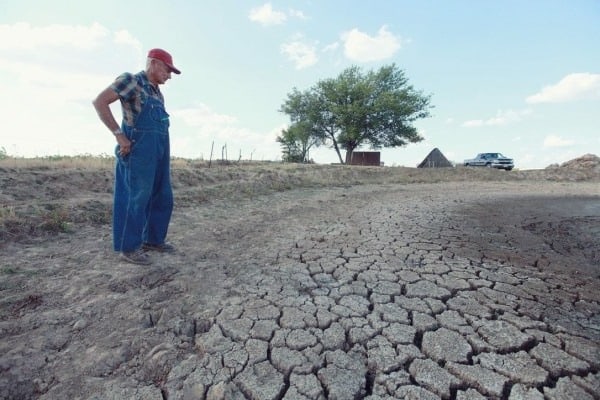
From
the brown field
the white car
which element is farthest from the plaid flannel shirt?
the white car

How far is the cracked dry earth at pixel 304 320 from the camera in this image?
141 cm

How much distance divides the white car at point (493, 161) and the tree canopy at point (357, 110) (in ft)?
13.7

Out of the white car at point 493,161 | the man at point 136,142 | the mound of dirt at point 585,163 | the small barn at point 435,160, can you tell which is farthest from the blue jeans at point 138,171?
the small barn at point 435,160

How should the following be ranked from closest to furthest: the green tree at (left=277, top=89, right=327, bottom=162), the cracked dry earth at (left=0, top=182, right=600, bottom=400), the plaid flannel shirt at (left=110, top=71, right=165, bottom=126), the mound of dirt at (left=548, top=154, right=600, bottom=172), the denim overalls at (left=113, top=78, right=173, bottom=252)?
the cracked dry earth at (left=0, top=182, right=600, bottom=400), the plaid flannel shirt at (left=110, top=71, right=165, bottom=126), the denim overalls at (left=113, top=78, right=173, bottom=252), the mound of dirt at (left=548, top=154, right=600, bottom=172), the green tree at (left=277, top=89, right=327, bottom=162)

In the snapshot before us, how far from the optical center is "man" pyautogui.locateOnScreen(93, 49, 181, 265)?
2451 mm

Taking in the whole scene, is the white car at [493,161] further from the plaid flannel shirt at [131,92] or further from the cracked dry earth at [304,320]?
the plaid flannel shirt at [131,92]

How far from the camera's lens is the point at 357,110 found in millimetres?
20766

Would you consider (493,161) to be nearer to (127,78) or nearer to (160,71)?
(160,71)

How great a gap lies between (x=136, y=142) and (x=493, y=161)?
21882mm

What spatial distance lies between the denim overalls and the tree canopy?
1948cm

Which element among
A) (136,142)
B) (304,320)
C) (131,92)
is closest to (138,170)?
(136,142)

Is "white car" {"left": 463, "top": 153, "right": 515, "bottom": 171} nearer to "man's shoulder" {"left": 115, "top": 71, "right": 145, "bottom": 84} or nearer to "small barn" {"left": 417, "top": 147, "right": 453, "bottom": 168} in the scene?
"small barn" {"left": 417, "top": 147, "right": 453, "bottom": 168}

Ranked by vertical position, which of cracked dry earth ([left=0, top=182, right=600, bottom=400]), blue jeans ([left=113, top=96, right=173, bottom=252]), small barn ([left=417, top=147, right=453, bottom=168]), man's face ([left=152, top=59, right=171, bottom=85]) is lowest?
cracked dry earth ([left=0, top=182, right=600, bottom=400])

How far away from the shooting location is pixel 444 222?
14.9 ft
